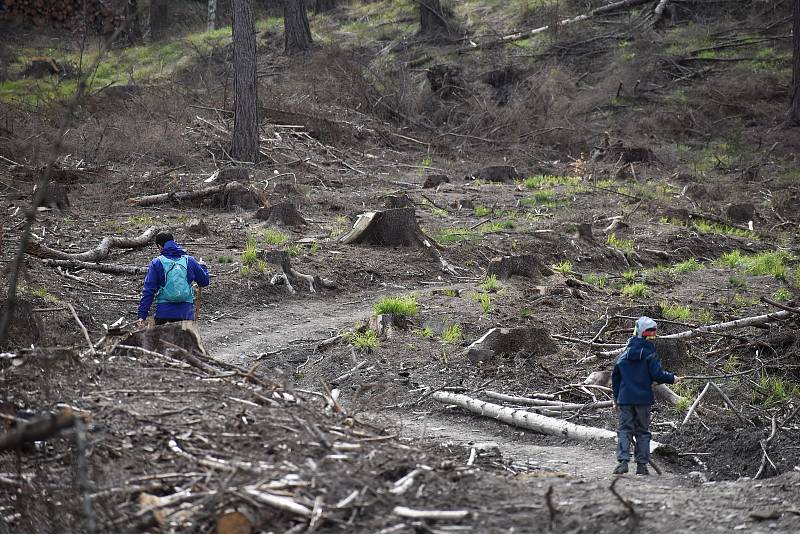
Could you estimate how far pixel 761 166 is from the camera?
72.1 ft

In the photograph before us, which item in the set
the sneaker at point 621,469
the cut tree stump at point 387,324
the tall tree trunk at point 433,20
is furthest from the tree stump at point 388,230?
the tall tree trunk at point 433,20

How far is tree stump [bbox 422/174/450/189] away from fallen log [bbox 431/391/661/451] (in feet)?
38.6

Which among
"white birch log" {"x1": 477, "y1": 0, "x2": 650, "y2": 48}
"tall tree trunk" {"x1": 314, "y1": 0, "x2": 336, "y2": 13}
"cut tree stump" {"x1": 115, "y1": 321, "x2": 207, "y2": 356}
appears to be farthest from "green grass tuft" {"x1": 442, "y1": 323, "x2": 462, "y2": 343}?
"tall tree trunk" {"x1": 314, "y1": 0, "x2": 336, "y2": 13}

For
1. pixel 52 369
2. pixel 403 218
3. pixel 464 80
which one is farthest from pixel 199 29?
pixel 52 369

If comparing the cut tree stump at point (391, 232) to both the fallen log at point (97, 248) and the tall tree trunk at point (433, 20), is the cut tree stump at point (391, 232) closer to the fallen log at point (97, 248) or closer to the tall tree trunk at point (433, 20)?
the fallen log at point (97, 248)

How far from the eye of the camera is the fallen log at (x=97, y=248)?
12031 mm

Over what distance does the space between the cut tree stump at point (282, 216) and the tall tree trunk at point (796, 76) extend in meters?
14.2

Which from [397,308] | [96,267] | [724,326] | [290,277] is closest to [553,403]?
[724,326]

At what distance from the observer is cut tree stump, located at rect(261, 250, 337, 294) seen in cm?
1279

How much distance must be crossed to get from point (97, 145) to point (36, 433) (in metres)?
16.6

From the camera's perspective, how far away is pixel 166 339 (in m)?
6.88

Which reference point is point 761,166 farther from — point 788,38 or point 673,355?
point 673,355

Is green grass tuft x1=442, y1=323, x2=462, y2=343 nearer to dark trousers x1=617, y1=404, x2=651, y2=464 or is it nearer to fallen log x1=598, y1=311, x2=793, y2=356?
fallen log x1=598, y1=311, x2=793, y2=356

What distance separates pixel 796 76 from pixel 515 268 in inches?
546
